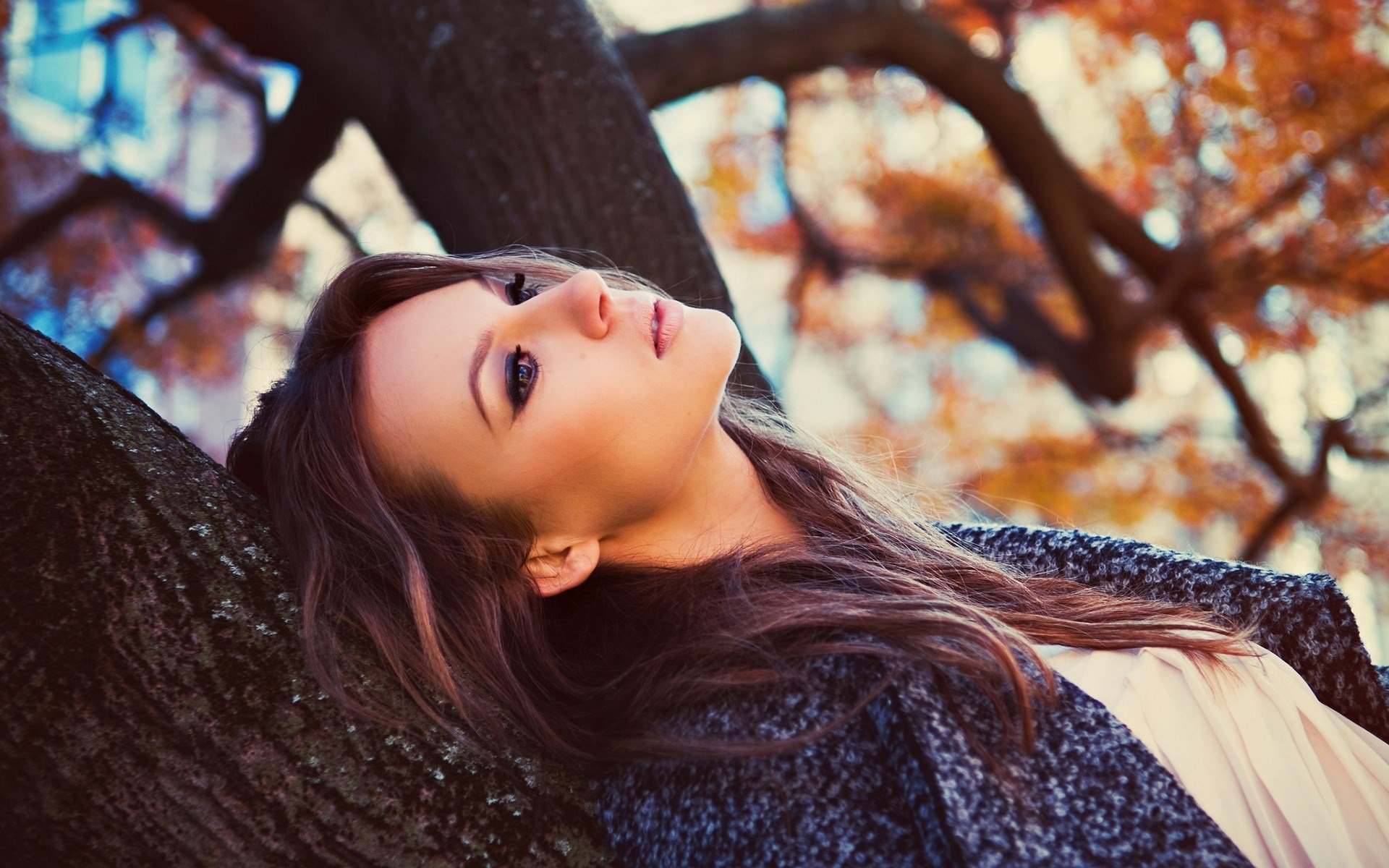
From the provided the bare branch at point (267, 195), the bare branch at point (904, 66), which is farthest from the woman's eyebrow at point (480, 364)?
the bare branch at point (267, 195)

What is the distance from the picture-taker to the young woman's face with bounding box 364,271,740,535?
1.94 m

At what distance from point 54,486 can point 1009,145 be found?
4.19 meters

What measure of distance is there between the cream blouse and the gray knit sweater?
21 centimetres

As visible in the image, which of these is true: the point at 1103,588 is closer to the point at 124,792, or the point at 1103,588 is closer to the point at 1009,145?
the point at 124,792

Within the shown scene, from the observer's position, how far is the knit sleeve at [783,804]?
1363mm

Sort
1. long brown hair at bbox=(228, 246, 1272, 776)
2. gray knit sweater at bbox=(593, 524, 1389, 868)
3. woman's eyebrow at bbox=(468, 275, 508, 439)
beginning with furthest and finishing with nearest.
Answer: woman's eyebrow at bbox=(468, 275, 508, 439)
long brown hair at bbox=(228, 246, 1272, 776)
gray knit sweater at bbox=(593, 524, 1389, 868)

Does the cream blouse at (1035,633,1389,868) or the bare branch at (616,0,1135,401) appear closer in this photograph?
the cream blouse at (1035,633,1389,868)

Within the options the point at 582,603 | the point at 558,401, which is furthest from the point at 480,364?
the point at 582,603

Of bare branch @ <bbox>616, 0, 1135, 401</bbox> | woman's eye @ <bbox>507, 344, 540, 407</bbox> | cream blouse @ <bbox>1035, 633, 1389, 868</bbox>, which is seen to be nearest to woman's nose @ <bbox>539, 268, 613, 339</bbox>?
woman's eye @ <bbox>507, 344, 540, 407</bbox>

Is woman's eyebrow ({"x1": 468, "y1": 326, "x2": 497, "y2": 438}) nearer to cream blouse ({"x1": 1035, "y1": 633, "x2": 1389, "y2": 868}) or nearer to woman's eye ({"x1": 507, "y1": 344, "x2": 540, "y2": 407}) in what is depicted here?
woman's eye ({"x1": 507, "y1": 344, "x2": 540, "y2": 407})

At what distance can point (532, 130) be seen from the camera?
2529 mm

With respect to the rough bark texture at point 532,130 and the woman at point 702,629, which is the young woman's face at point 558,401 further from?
the rough bark texture at point 532,130

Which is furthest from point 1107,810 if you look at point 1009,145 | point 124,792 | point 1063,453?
point 1063,453

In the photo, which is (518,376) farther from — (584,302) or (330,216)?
(330,216)
